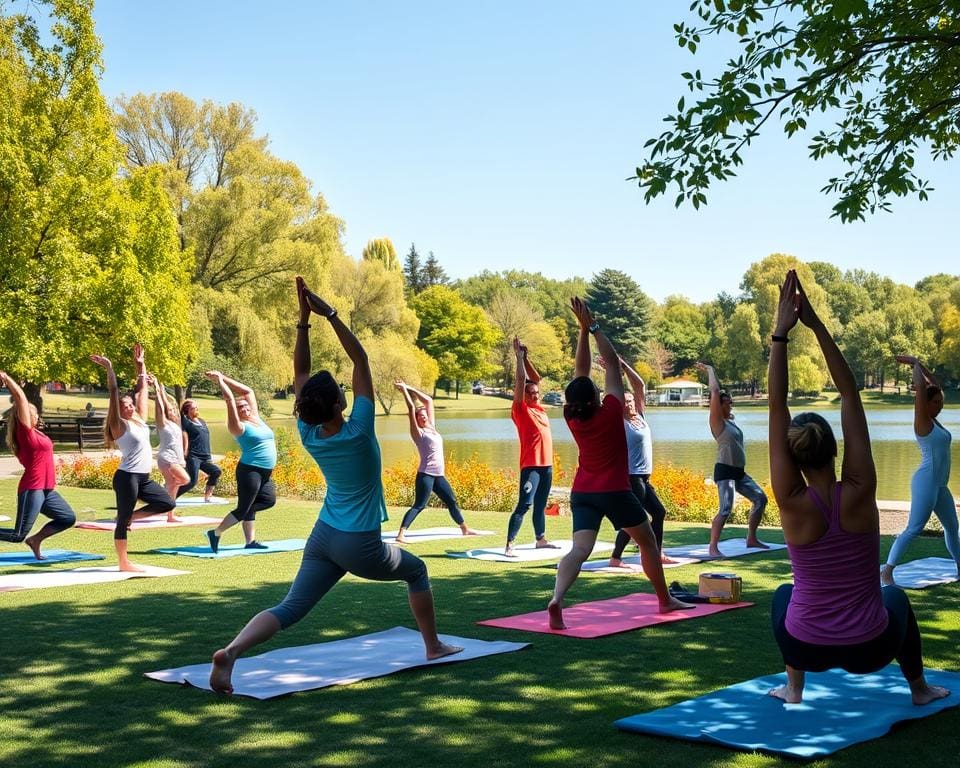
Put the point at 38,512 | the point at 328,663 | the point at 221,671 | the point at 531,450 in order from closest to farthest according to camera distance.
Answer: the point at 221,671
the point at 328,663
the point at 38,512
the point at 531,450

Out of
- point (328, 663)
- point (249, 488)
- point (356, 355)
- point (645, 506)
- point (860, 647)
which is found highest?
point (356, 355)

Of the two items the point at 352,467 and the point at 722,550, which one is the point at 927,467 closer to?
the point at 722,550

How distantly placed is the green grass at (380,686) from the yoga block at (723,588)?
214 mm

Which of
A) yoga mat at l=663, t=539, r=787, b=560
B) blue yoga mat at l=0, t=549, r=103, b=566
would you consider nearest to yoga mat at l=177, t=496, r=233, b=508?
blue yoga mat at l=0, t=549, r=103, b=566

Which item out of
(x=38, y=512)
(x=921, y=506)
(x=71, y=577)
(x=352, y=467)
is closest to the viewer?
(x=352, y=467)

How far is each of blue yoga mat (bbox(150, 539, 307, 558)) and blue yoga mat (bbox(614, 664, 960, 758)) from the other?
7658mm

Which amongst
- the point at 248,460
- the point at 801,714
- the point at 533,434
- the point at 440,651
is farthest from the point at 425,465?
the point at 801,714

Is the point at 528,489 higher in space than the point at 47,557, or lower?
higher

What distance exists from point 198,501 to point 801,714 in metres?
15.1

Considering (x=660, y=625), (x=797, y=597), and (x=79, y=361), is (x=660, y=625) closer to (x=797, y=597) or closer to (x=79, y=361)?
(x=797, y=597)

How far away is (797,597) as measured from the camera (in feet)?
17.7

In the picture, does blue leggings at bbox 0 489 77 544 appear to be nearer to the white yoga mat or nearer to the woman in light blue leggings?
the white yoga mat

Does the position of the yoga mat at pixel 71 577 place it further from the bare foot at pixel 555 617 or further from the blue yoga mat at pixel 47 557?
the bare foot at pixel 555 617

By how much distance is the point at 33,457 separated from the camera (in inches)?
465
